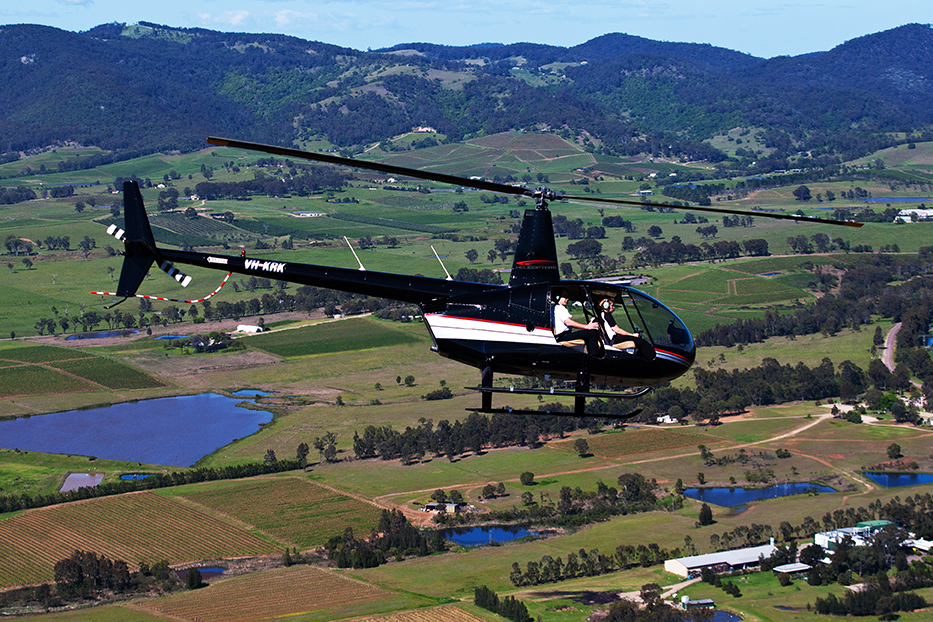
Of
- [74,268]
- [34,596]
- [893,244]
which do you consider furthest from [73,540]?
[893,244]

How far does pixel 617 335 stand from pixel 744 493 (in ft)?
182

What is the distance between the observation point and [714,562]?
6488 cm

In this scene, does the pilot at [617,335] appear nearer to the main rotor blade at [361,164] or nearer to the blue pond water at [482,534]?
the main rotor blade at [361,164]

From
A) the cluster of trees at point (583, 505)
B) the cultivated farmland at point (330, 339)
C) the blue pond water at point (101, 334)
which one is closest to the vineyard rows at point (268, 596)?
the cluster of trees at point (583, 505)

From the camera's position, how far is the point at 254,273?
110ft

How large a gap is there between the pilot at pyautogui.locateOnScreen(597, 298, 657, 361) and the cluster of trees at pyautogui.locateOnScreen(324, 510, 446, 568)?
42218 mm

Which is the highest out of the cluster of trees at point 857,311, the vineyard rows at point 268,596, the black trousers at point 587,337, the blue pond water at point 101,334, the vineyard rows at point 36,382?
the black trousers at point 587,337

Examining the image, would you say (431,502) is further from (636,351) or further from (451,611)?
(636,351)

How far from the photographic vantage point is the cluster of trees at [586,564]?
6419 cm

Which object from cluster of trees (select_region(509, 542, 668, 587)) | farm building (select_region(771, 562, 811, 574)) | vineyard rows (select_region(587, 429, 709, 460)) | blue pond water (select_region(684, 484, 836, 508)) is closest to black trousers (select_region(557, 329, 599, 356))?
cluster of trees (select_region(509, 542, 668, 587))

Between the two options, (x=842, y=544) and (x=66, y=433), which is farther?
(x=66, y=433)

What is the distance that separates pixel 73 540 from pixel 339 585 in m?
20.5

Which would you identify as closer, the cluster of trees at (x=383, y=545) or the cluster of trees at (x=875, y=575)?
the cluster of trees at (x=875, y=575)

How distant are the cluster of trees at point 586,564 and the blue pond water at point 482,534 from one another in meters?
5.89
